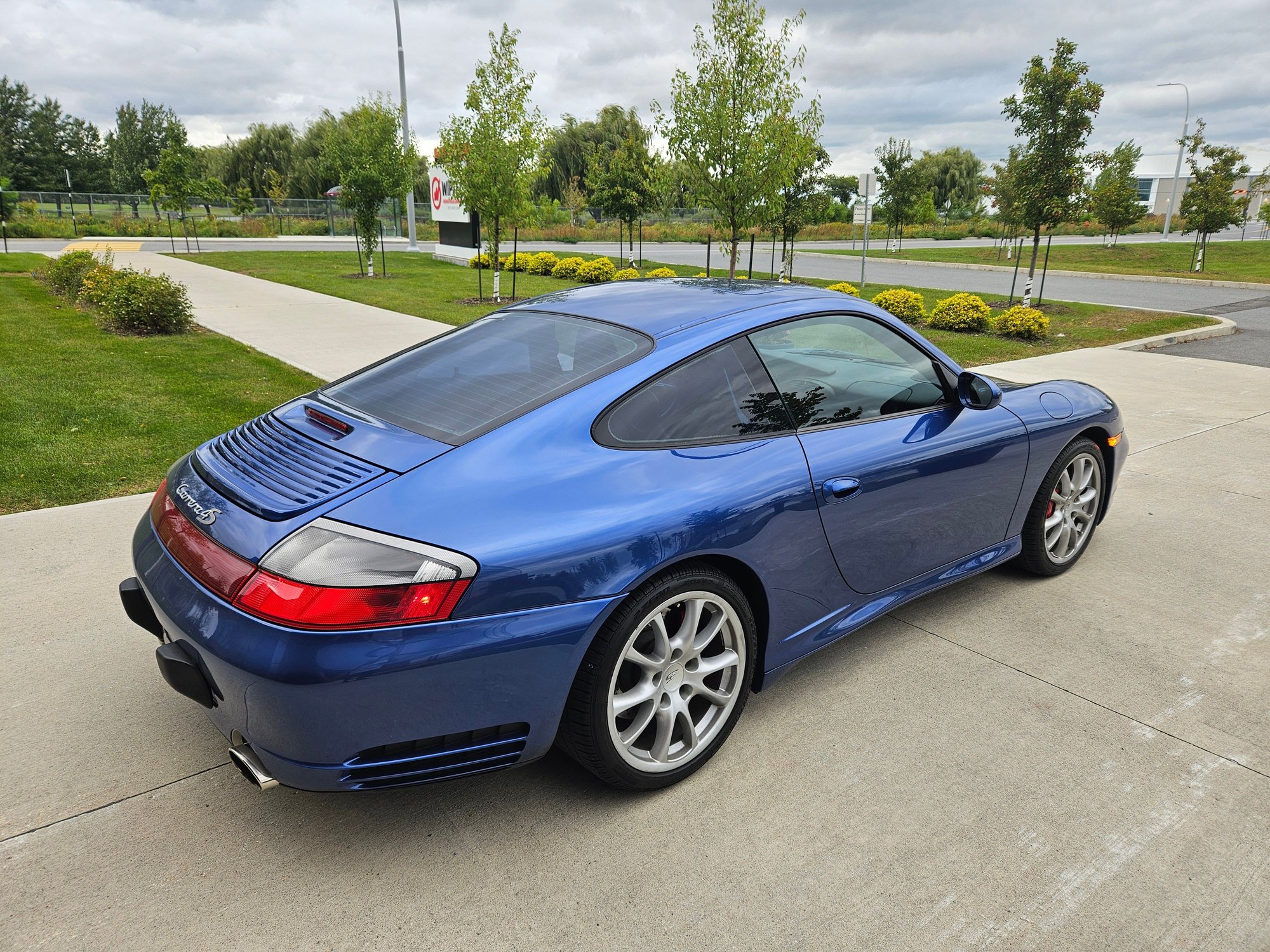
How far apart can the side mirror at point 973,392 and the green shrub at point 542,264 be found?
64.2 ft

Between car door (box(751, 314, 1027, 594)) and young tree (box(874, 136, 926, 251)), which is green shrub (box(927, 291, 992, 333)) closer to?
car door (box(751, 314, 1027, 594))

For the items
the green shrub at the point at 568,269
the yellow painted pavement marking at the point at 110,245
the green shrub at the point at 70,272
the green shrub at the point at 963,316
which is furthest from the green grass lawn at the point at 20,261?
the green shrub at the point at 963,316

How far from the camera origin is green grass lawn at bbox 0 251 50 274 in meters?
19.6

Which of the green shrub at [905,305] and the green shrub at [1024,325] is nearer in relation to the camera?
the green shrub at [1024,325]

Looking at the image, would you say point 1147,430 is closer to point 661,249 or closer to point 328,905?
point 328,905

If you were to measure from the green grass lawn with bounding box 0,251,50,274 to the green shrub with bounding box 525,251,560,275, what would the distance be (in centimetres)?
1153

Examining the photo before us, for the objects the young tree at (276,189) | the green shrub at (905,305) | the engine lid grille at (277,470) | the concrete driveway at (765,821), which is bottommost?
the concrete driveway at (765,821)

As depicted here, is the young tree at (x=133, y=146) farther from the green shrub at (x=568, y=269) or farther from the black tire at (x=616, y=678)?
the black tire at (x=616, y=678)

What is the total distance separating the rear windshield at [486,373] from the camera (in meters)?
2.50

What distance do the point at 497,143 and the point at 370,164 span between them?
19.8 ft

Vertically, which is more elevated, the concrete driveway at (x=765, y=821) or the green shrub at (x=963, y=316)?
the green shrub at (x=963, y=316)

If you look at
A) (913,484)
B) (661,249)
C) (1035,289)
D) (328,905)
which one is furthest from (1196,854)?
(661,249)

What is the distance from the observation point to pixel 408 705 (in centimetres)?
199

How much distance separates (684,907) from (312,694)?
3.48 ft
